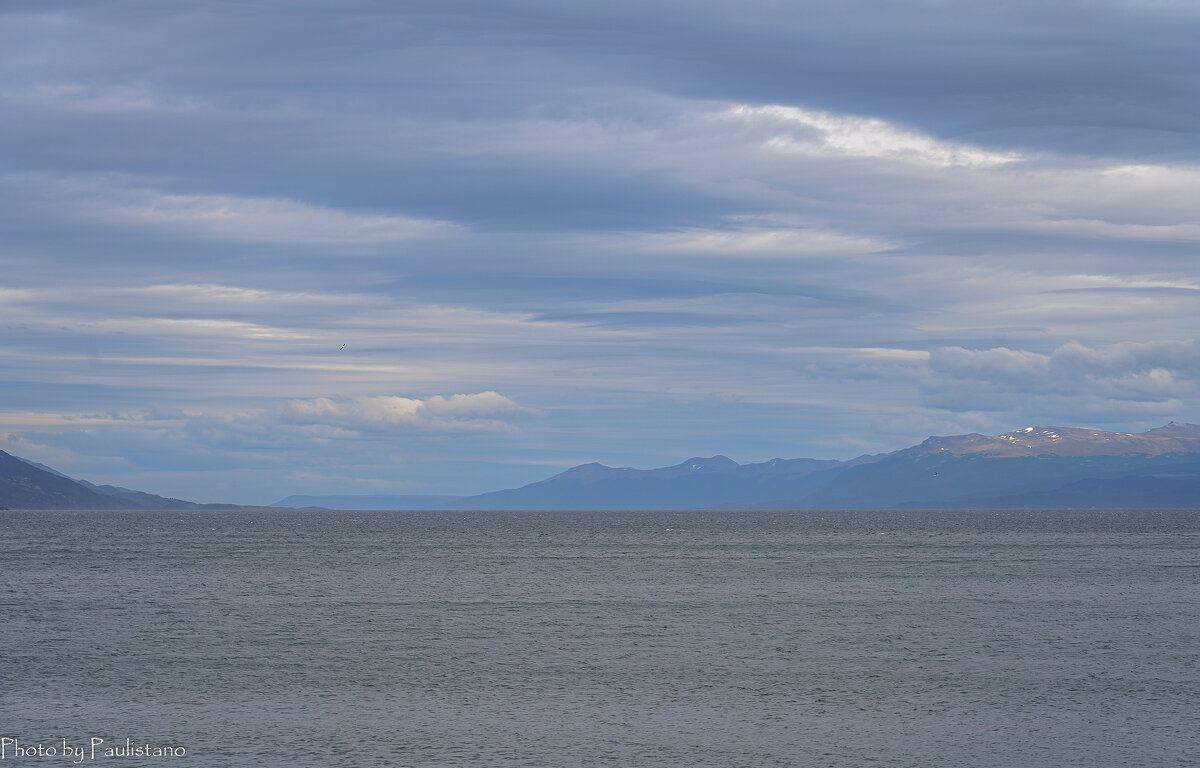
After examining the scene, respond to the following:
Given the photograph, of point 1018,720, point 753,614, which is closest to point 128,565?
point 753,614

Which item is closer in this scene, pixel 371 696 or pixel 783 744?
pixel 783 744

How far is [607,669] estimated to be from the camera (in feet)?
174

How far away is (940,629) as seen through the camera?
67750 millimetres

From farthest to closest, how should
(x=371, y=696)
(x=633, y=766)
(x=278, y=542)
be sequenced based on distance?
1. (x=278, y=542)
2. (x=371, y=696)
3. (x=633, y=766)

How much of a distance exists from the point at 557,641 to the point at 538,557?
263ft

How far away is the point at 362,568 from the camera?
396 feet

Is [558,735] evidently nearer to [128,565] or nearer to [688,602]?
[688,602]

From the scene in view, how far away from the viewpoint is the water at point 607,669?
39.0m

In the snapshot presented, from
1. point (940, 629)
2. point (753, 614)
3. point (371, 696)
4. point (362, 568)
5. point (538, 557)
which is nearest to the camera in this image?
point (371, 696)

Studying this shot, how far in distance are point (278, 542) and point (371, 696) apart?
497ft

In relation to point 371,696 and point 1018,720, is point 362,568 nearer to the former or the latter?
point 371,696

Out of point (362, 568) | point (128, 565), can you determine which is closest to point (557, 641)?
point (362, 568)

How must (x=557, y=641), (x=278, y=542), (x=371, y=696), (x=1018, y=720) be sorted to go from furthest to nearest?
(x=278, y=542) < (x=557, y=641) < (x=371, y=696) < (x=1018, y=720)

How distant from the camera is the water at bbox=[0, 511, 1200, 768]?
39031mm
